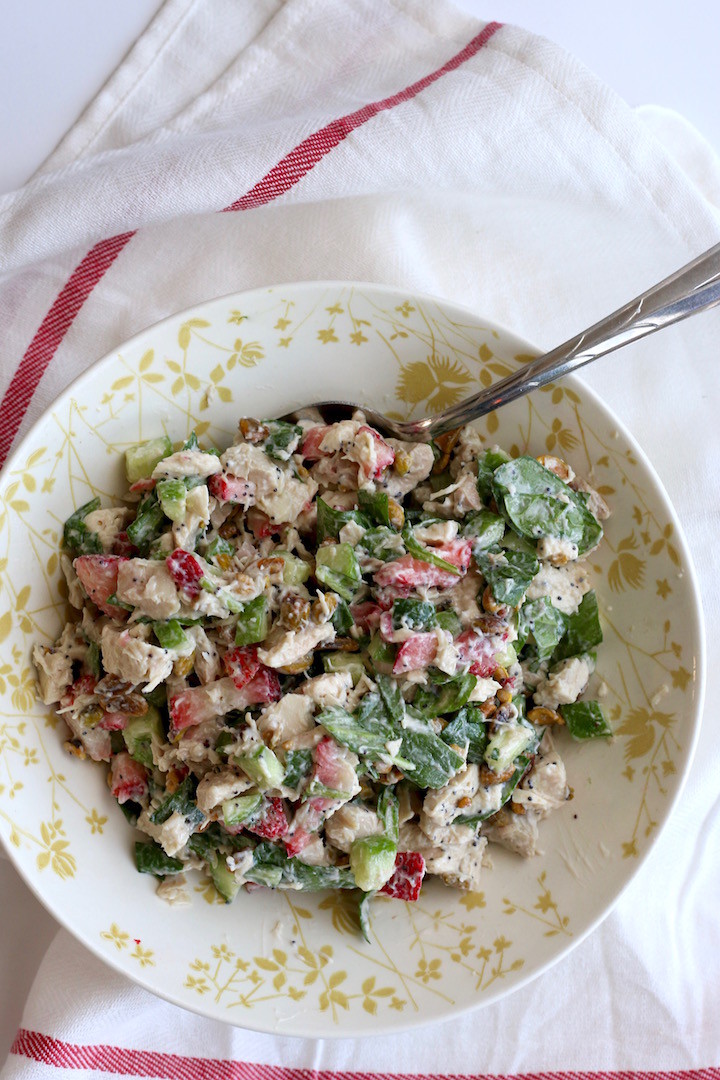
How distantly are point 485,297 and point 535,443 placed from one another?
0.79m

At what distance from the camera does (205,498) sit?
276 centimetres

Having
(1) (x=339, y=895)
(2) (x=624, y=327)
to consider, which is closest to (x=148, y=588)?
(1) (x=339, y=895)

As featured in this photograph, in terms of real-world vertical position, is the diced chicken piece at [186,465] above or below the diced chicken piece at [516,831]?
above

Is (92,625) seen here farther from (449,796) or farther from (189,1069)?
(189,1069)

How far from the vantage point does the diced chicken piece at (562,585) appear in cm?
290

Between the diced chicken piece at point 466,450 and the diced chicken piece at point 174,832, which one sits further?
the diced chicken piece at point 466,450

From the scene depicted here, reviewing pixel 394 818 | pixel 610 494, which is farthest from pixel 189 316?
pixel 394 818

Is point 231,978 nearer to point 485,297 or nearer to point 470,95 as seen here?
point 485,297

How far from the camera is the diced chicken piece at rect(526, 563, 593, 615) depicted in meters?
2.90

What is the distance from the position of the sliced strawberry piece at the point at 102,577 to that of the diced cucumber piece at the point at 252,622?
1.23ft

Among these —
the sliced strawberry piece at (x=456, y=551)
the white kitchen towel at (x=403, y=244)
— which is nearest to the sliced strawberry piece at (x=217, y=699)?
the sliced strawberry piece at (x=456, y=551)

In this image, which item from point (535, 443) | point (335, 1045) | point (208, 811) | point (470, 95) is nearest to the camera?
point (208, 811)

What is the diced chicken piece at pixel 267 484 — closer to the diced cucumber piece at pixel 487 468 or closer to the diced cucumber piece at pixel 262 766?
the diced cucumber piece at pixel 487 468

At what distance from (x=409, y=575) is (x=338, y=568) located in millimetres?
213
